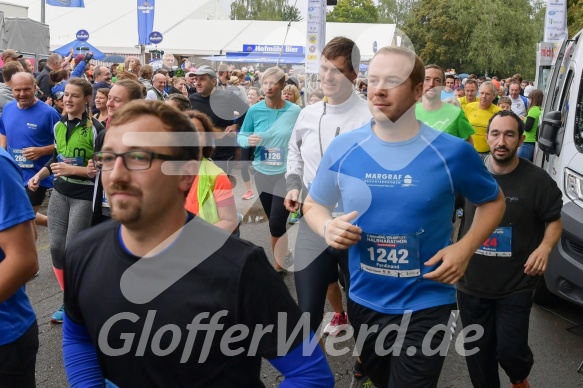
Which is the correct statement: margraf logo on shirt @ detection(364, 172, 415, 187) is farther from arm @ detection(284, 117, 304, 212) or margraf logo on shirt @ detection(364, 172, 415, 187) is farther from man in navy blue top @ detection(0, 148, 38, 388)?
man in navy blue top @ detection(0, 148, 38, 388)

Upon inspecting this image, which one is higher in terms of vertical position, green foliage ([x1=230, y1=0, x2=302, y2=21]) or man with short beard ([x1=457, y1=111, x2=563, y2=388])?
green foliage ([x1=230, y1=0, x2=302, y2=21])

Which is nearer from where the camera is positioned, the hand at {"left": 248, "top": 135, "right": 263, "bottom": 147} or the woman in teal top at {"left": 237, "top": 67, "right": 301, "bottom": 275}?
the hand at {"left": 248, "top": 135, "right": 263, "bottom": 147}

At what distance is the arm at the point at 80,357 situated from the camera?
83.7 inches

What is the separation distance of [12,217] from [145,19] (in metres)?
24.1

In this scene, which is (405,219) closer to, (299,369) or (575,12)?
(299,369)

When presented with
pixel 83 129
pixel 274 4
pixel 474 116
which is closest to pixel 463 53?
pixel 274 4

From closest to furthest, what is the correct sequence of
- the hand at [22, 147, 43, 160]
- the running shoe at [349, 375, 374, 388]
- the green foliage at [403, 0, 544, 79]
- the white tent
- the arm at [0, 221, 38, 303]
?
the arm at [0, 221, 38, 303]
the running shoe at [349, 375, 374, 388]
the hand at [22, 147, 43, 160]
the white tent
the green foliage at [403, 0, 544, 79]

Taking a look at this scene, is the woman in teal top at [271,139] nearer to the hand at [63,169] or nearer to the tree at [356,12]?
the hand at [63,169]

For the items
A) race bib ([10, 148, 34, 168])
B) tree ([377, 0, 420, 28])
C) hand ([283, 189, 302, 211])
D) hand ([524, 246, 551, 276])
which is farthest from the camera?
tree ([377, 0, 420, 28])

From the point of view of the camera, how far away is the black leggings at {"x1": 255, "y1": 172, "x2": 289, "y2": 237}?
624 centimetres

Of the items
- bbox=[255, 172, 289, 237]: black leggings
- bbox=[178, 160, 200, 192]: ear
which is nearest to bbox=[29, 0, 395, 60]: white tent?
bbox=[255, 172, 289, 237]: black leggings

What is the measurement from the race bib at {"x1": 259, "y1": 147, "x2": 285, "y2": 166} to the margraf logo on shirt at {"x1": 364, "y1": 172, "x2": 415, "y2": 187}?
3774 millimetres

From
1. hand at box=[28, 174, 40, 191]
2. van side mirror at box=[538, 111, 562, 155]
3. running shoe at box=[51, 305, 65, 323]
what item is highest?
van side mirror at box=[538, 111, 562, 155]

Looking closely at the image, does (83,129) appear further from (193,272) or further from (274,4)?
(274,4)
